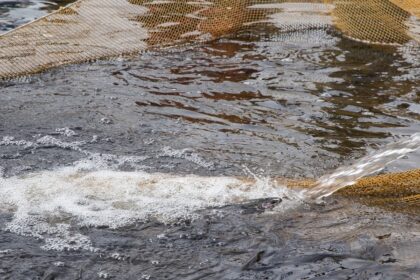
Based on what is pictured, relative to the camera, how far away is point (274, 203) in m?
4.05

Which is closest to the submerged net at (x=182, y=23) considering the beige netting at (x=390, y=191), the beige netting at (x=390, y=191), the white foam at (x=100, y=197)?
the white foam at (x=100, y=197)

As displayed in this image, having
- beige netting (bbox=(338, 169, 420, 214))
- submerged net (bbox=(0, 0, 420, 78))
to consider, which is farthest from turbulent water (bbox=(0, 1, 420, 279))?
submerged net (bbox=(0, 0, 420, 78))

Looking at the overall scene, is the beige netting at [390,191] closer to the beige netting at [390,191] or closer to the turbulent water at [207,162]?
the beige netting at [390,191]

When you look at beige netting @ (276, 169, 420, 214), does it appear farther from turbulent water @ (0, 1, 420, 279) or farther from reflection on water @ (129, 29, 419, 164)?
reflection on water @ (129, 29, 419, 164)

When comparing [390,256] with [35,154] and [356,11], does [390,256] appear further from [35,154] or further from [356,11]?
[356,11]

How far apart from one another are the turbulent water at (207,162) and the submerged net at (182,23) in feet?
0.79

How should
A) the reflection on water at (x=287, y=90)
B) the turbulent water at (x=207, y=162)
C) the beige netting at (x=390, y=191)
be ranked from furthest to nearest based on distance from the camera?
the reflection on water at (x=287, y=90), the beige netting at (x=390, y=191), the turbulent water at (x=207, y=162)

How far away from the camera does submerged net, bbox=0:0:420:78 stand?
7078 mm

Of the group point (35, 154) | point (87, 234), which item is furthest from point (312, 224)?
point (35, 154)

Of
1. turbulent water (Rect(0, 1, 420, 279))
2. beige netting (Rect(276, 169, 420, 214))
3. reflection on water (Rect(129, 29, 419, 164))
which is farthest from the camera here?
reflection on water (Rect(129, 29, 419, 164))

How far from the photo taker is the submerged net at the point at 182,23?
708 cm

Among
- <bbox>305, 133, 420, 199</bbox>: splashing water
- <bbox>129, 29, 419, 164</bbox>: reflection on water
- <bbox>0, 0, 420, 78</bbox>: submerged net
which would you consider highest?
<bbox>0, 0, 420, 78</bbox>: submerged net

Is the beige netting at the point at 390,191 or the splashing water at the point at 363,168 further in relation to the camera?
the splashing water at the point at 363,168

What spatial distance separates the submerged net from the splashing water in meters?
3.15
